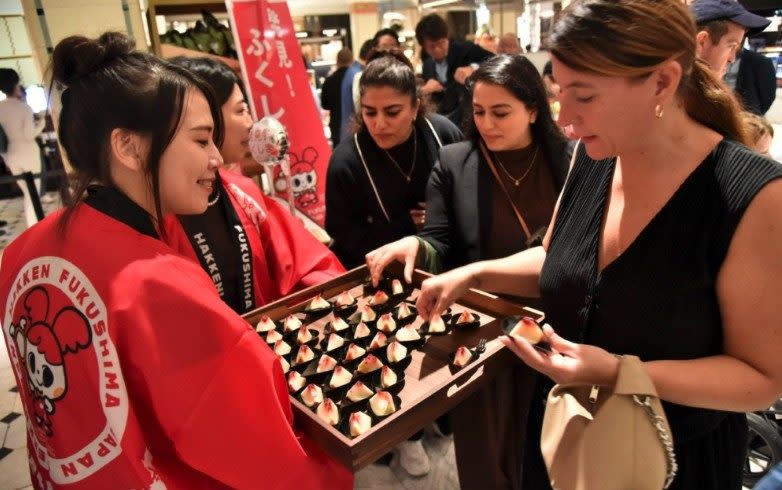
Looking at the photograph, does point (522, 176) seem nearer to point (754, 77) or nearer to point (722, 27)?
point (722, 27)

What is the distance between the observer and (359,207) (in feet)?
7.48

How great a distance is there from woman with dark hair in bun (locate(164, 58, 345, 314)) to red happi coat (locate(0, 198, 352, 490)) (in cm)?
40

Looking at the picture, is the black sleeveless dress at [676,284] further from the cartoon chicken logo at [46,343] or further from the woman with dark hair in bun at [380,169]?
the woman with dark hair in bun at [380,169]

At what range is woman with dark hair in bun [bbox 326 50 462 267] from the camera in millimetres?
2189

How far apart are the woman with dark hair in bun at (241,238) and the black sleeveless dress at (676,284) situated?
88cm

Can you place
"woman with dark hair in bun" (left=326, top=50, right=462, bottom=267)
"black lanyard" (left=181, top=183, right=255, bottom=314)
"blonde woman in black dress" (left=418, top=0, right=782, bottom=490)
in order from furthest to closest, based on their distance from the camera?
"woman with dark hair in bun" (left=326, top=50, right=462, bottom=267), "black lanyard" (left=181, top=183, right=255, bottom=314), "blonde woman in black dress" (left=418, top=0, right=782, bottom=490)

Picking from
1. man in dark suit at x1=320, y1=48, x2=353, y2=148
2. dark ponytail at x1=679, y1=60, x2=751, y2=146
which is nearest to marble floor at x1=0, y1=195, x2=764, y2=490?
dark ponytail at x1=679, y1=60, x2=751, y2=146

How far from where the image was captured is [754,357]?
0.87 metres

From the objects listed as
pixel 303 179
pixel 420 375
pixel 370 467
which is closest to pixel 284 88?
pixel 303 179

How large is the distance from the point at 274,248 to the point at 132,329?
0.78 m

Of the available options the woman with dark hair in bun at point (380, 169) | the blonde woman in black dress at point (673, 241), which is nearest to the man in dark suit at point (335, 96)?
the woman with dark hair in bun at point (380, 169)

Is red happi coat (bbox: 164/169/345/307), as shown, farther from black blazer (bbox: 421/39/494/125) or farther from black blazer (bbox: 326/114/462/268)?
black blazer (bbox: 421/39/494/125)

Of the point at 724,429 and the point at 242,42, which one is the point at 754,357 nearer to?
the point at 724,429

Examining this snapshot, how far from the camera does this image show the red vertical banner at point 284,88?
3.29 metres
